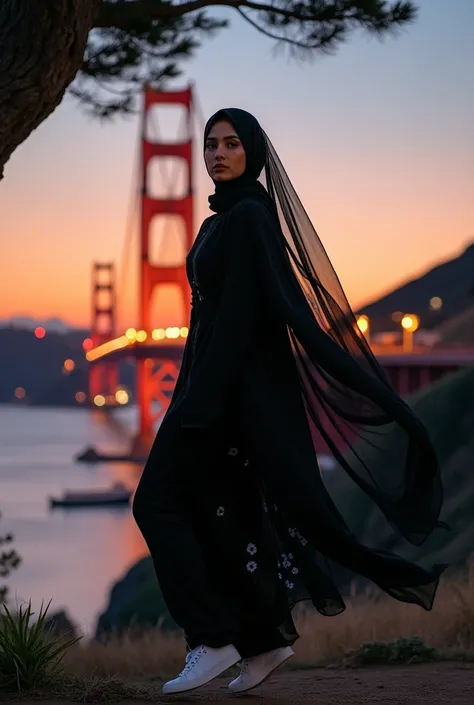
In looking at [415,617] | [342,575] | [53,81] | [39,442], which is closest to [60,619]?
[342,575]

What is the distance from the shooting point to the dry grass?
408 centimetres

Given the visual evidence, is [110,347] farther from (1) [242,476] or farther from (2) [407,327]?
(1) [242,476]

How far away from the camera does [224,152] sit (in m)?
2.91

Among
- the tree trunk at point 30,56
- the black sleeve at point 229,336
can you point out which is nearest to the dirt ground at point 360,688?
the black sleeve at point 229,336

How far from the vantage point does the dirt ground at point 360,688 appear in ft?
9.86

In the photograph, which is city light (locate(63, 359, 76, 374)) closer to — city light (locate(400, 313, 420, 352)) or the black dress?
city light (locate(400, 313, 420, 352))

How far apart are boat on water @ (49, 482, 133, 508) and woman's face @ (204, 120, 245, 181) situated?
3205 cm

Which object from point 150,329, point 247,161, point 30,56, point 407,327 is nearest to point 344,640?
point 247,161

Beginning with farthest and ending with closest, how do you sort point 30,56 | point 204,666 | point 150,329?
point 150,329 → point 30,56 → point 204,666

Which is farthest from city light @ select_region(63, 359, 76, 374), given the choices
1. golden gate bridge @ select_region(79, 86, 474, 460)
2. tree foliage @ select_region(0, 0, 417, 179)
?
tree foliage @ select_region(0, 0, 417, 179)

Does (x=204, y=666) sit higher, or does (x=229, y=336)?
(x=229, y=336)

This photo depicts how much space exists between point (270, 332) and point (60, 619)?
31.6 ft

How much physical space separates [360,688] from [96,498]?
32.2 meters

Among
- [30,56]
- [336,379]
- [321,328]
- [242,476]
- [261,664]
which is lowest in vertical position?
[261,664]
